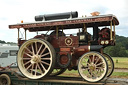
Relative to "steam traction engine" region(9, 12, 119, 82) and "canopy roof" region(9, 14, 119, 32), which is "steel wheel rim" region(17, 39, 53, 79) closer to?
"steam traction engine" region(9, 12, 119, 82)

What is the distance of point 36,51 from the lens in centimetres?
854

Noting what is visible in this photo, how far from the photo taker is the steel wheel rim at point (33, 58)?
8352 mm

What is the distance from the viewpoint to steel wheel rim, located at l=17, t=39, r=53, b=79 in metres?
8.35

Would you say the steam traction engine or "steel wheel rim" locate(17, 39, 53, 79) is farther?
"steel wheel rim" locate(17, 39, 53, 79)

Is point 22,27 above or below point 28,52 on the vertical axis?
above

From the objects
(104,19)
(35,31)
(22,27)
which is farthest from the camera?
(35,31)

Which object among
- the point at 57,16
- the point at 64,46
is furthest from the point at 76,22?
the point at 64,46

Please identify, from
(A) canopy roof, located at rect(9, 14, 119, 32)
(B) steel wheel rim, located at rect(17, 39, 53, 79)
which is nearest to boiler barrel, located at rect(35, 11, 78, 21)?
(A) canopy roof, located at rect(9, 14, 119, 32)

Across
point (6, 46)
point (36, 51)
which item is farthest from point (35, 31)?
point (6, 46)

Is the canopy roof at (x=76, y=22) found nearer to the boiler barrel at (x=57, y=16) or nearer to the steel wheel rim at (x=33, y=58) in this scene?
the boiler barrel at (x=57, y=16)

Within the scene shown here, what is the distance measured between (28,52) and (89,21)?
10.9ft

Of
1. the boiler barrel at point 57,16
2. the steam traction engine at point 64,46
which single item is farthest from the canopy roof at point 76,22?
the boiler barrel at point 57,16

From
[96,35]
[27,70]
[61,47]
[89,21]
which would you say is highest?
[89,21]

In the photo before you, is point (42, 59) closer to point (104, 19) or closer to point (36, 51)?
point (36, 51)
